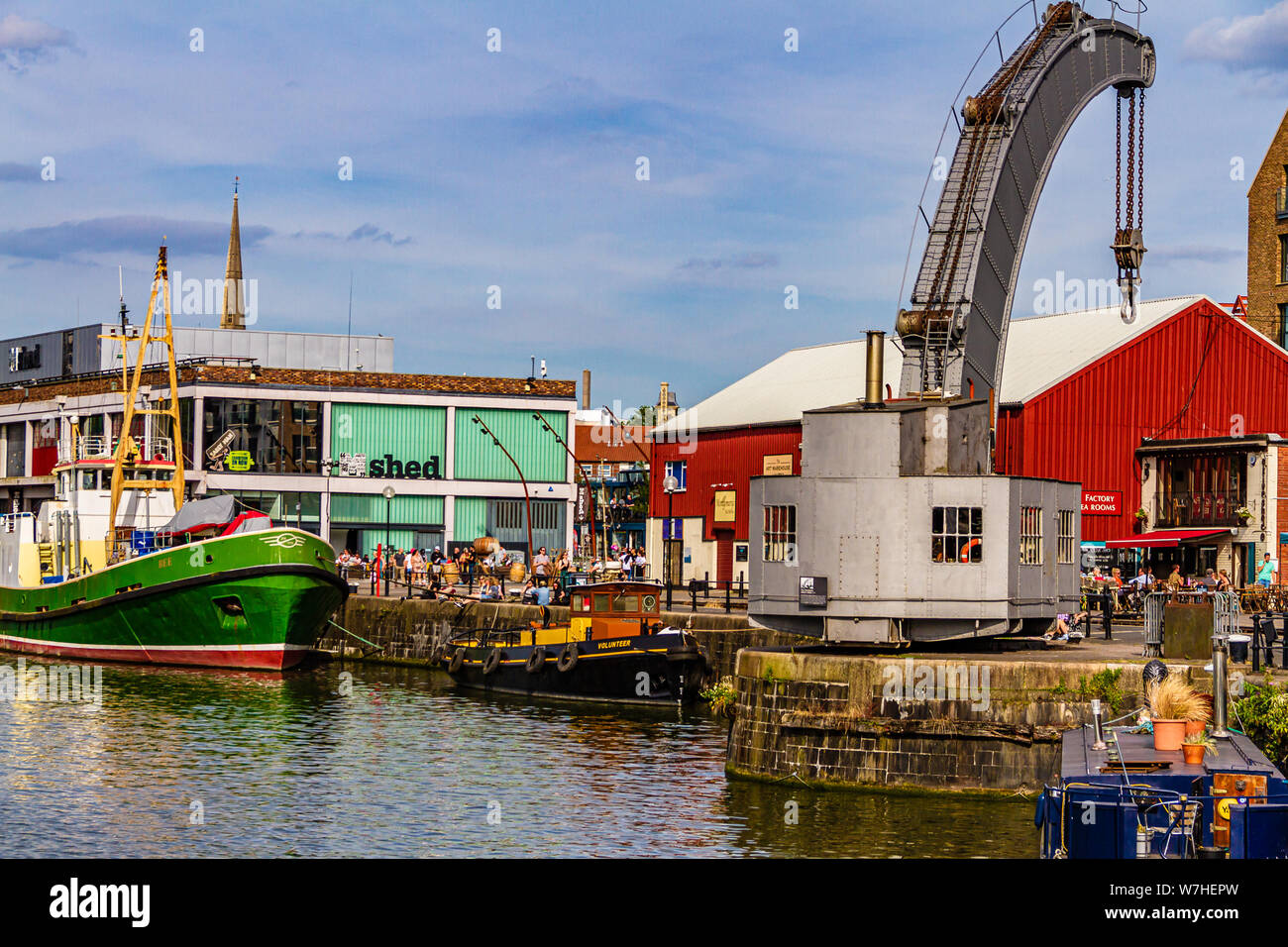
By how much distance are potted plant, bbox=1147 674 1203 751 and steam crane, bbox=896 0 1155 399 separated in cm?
1261

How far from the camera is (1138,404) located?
2095 inches

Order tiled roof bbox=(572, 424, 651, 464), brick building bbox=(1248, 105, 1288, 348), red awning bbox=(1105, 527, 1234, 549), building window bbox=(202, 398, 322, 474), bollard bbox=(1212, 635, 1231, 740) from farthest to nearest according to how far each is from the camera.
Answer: tiled roof bbox=(572, 424, 651, 464)
building window bbox=(202, 398, 322, 474)
brick building bbox=(1248, 105, 1288, 348)
red awning bbox=(1105, 527, 1234, 549)
bollard bbox=(1212, 635, 1231, 740)

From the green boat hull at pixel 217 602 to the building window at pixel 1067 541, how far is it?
2441cm

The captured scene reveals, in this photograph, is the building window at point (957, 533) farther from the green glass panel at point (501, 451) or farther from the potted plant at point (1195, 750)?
the green glass panel at point (501, 451)

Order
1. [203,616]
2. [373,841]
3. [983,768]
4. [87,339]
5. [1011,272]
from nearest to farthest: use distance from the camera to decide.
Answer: [373,841], [983,768], [1011,272], [203,616], [87,339]

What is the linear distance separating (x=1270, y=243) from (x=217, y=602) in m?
48.9

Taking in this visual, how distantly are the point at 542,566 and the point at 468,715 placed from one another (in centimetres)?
1710

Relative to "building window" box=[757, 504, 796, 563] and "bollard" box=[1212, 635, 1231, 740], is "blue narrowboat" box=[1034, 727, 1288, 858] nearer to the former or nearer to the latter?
"bollard" box=[1212, 635, 1231, 740]

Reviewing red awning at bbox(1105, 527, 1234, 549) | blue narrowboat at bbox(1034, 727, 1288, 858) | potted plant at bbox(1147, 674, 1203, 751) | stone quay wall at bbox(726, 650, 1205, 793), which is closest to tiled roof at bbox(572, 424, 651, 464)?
red awning at bbox(1105, 527, 1234, 549)

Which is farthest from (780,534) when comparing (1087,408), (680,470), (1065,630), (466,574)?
(680,470)

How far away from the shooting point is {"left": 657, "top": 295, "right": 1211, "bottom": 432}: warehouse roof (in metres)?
53.2
